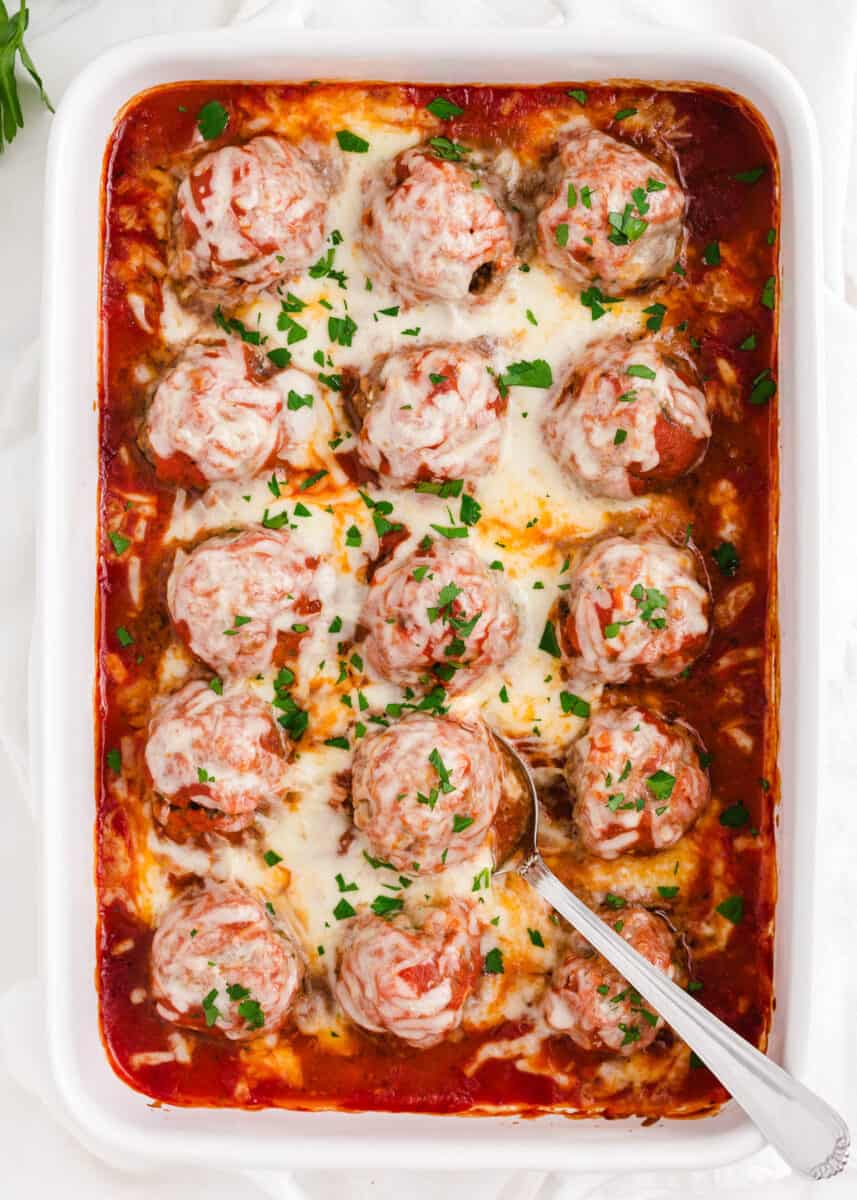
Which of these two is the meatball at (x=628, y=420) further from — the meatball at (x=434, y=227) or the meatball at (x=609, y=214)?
the meatball at (x=434, y=227)

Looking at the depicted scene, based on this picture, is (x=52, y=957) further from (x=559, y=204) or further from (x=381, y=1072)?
(x=559, y=204)

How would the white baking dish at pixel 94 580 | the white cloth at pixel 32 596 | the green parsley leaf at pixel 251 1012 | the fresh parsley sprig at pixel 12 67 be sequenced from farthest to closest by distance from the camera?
the white cloth at pixel 32 596, the fresh parsley sprig at pixel 12 67, the green parsley leaf at pixel 251 1012, the white baking dish at pixel 94 580

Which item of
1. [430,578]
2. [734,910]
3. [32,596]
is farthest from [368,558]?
[734,910]

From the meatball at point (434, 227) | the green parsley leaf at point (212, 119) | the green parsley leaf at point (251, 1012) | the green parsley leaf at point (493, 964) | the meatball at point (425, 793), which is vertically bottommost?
the green parsley leaf at point (251, 1012)

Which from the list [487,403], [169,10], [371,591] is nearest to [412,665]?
[371,591]

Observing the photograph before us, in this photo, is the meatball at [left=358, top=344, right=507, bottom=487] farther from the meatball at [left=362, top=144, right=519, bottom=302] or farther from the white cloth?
the white cloth

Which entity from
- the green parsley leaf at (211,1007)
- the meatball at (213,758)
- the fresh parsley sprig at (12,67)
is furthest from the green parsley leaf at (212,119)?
the green parsley leaf at (211,1007)

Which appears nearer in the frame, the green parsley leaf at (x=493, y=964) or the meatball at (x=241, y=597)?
the meatball at (x=241, y=597)
